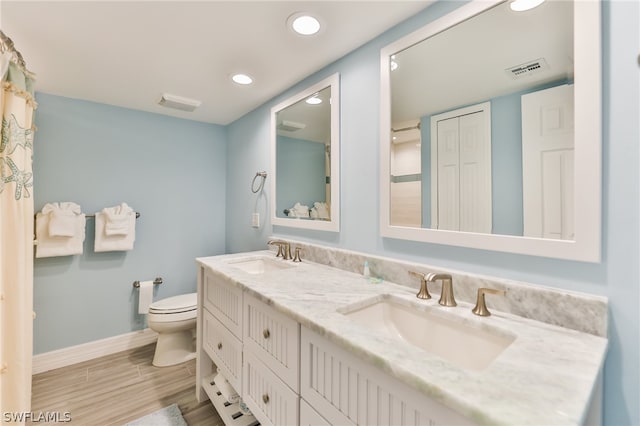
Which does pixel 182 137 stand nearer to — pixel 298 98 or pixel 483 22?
pixel 298 98

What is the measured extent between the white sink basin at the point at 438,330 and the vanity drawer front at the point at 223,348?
687 mm

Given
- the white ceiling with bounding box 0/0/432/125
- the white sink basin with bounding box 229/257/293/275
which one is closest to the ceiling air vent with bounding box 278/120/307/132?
the white ceiling with bounding box 0/0/432/125

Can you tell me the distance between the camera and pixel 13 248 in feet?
4.45

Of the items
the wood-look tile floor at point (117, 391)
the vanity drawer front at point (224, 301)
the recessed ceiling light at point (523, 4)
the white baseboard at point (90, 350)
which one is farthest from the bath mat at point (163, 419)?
the recessed ceiling light at point (523, 4)

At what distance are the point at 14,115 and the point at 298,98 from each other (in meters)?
1.48

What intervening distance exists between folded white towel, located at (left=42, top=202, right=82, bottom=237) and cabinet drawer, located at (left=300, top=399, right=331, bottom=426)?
7.28ft

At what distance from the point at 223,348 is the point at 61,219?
5.42 feet

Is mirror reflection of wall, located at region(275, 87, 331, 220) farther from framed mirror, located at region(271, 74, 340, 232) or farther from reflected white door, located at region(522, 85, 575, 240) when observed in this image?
reflected white door, located at region(522, 85, 575, 240)

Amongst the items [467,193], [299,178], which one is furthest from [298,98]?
[467,193]

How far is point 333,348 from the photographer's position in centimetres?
83

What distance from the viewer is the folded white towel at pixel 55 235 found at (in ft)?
6.75

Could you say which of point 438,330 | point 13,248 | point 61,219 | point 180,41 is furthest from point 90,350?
point 438,330

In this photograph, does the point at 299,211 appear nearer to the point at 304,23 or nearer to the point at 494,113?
the point at 304,23

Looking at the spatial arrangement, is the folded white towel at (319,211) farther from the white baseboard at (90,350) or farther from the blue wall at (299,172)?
the white baseboard at (90,350)
